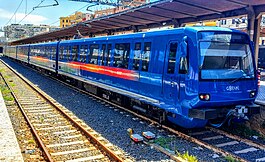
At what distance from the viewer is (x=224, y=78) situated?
714 centimetres

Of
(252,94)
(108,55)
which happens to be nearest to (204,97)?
(252,94)

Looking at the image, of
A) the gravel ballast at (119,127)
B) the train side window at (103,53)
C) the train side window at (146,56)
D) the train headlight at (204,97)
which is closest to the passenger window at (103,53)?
the train side window at (103,53)

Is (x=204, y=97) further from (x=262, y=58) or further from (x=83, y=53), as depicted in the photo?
(x=262, y=58)

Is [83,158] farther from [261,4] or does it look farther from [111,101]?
[261,4]

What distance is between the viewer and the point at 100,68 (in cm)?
1233

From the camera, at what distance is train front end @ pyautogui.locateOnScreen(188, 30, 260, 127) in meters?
6.88

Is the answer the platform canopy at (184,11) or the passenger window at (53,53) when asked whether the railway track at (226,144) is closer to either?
the platform canopy at (184,11)

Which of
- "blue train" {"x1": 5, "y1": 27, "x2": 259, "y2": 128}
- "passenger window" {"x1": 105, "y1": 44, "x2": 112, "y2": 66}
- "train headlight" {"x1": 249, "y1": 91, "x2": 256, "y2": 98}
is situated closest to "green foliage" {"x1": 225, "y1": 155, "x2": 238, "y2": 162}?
"blue train" {"x1": 5, "y1": 27, "x2": 259, "y2": 128}

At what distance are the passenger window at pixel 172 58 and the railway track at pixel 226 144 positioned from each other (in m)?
1.65

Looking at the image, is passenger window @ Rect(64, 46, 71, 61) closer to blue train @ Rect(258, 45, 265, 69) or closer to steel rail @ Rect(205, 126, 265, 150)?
steel rail @ Rect(205, 126, 265, 150)

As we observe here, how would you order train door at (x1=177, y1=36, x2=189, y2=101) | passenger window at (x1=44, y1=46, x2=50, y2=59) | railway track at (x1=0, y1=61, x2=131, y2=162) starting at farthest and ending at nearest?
passenger window at (x1=44, y1=46, x2=50, y2=59), train door at (x1=177, y1=36, x2=189, y2=101), railway track at (x1=0, y1=61, x2=131, y2=162)

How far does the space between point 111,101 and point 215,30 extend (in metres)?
6.41

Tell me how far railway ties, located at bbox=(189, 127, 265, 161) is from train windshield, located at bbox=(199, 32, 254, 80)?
159 centimetres

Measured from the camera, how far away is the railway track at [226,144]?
640 centimetres
